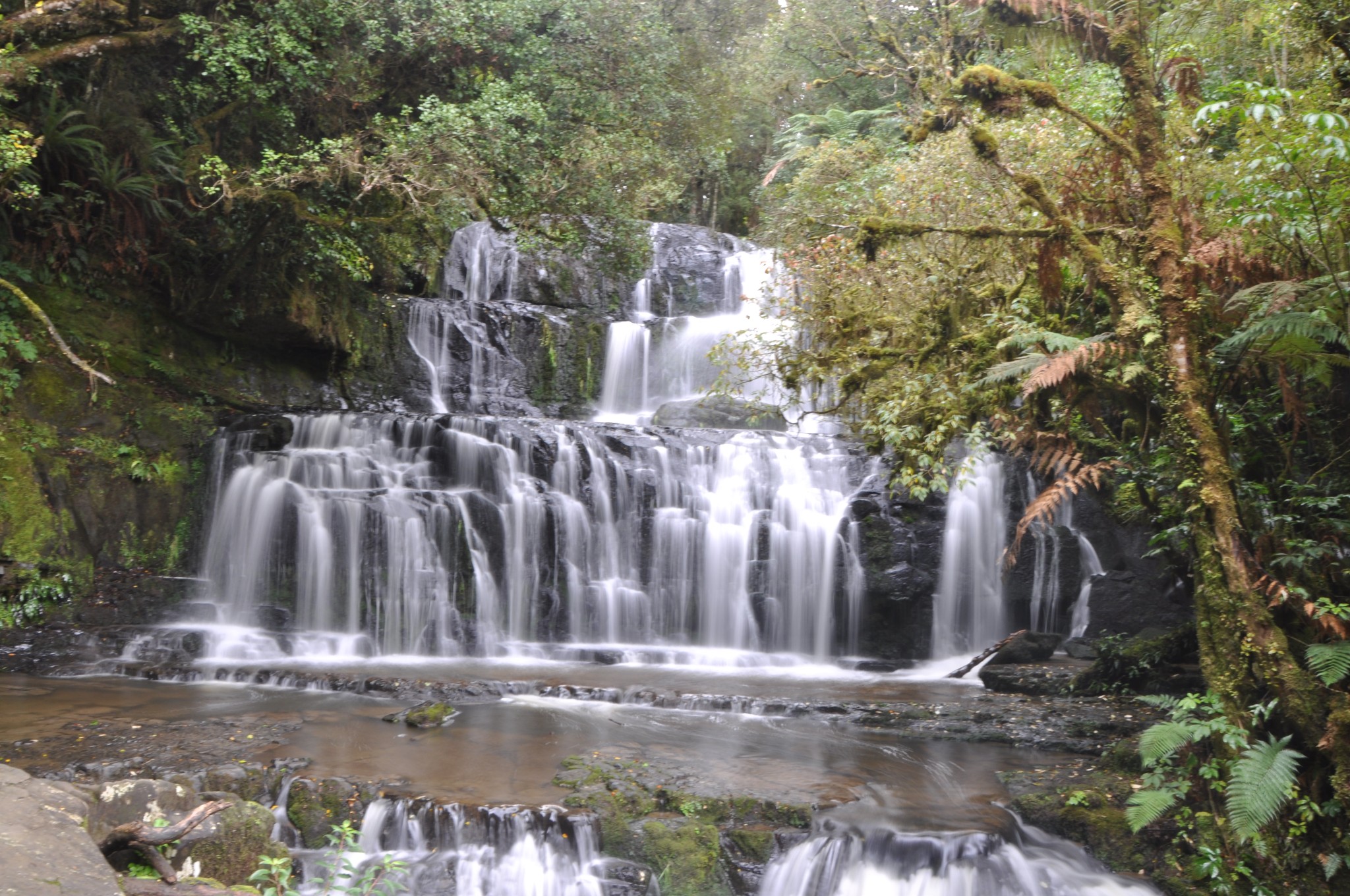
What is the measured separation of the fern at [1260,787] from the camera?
16.7 ft

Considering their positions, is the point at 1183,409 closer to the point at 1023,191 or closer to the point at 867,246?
the point at 1023,191

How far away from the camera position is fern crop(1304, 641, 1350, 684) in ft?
17.4

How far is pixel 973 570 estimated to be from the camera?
13.0 m

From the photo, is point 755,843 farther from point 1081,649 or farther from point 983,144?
point 1081,649

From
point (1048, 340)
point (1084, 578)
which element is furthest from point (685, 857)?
point (1084, 578)

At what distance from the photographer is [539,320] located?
60.2 feet

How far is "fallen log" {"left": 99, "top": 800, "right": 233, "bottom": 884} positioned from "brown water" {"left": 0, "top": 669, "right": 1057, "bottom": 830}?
173cm

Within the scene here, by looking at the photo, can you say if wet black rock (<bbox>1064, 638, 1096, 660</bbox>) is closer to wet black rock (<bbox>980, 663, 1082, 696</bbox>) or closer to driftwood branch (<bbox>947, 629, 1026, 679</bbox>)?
wet black rock (<bbox>980, 663, 1082, 696</bbox>)

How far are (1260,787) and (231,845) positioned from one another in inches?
226

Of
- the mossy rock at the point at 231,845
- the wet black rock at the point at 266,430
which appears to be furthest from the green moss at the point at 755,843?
the wet black rock at the point at 266,430

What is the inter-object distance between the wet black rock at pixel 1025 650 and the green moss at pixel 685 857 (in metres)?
5.77

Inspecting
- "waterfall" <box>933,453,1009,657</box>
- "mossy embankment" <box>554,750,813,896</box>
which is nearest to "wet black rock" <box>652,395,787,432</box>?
"waterfall" <box>933,453,1009,657</box>

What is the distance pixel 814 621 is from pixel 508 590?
13.5 feet

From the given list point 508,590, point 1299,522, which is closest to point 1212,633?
point 1299,522
